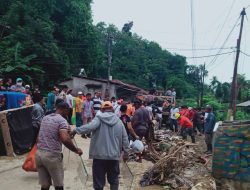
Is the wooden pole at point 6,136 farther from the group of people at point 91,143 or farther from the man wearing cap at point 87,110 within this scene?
the group of people at point 91,143

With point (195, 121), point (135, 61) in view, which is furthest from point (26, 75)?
point (135, 61)

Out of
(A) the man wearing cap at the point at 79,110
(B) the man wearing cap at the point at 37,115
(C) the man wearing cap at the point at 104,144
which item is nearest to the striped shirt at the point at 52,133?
(C) the man wearing cap at the point at 104,144

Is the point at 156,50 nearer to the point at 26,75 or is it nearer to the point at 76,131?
the point at 26,75

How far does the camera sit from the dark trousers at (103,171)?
18.8 ft

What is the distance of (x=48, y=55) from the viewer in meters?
27.1

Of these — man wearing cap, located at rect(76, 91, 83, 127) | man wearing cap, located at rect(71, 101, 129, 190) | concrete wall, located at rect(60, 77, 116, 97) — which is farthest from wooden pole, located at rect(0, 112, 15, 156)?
concrete wall, located at rect(60, 77, 116, 97)

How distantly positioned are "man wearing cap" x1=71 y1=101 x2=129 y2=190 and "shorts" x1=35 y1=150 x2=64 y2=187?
573 mm

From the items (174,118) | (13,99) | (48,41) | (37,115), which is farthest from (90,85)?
(37,115)

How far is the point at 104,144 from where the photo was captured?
567 cm

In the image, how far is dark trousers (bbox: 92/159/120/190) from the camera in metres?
5.73

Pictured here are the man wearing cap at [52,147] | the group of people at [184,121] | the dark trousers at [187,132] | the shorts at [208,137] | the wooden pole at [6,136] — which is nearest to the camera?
the man wearing cap at [52,147]

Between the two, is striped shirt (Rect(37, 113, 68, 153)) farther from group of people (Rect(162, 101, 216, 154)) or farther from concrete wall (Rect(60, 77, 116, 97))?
concrete wall (Rect(60, 77, 116, 97))

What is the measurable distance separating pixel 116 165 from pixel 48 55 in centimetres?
2236

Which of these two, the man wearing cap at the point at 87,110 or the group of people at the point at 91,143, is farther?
the man wearing cap at the point at 87,110
